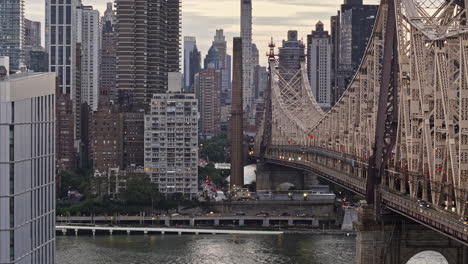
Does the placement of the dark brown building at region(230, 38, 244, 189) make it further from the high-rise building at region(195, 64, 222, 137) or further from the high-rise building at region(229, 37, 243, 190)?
the high-rise building at region(195, 64, 222, 137)

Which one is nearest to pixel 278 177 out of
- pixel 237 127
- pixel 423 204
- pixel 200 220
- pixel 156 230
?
pixel 237 127

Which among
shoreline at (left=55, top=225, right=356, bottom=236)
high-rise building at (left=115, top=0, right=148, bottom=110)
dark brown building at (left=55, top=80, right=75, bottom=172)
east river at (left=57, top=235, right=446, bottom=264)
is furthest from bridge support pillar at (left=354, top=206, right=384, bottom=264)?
high-rise building at (left=115, top=0, right=148, bottom=110)

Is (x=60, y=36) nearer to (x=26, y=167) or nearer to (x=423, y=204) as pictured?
(x=423, y=204)

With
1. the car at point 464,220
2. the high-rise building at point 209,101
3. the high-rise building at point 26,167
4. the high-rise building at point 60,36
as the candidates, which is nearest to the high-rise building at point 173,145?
the car at point 464,220

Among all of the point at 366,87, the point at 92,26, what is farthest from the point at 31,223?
the point at 92,26

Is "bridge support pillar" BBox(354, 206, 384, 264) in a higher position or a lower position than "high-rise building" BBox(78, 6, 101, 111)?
lower

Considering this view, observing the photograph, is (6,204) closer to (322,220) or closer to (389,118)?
(389,118)
